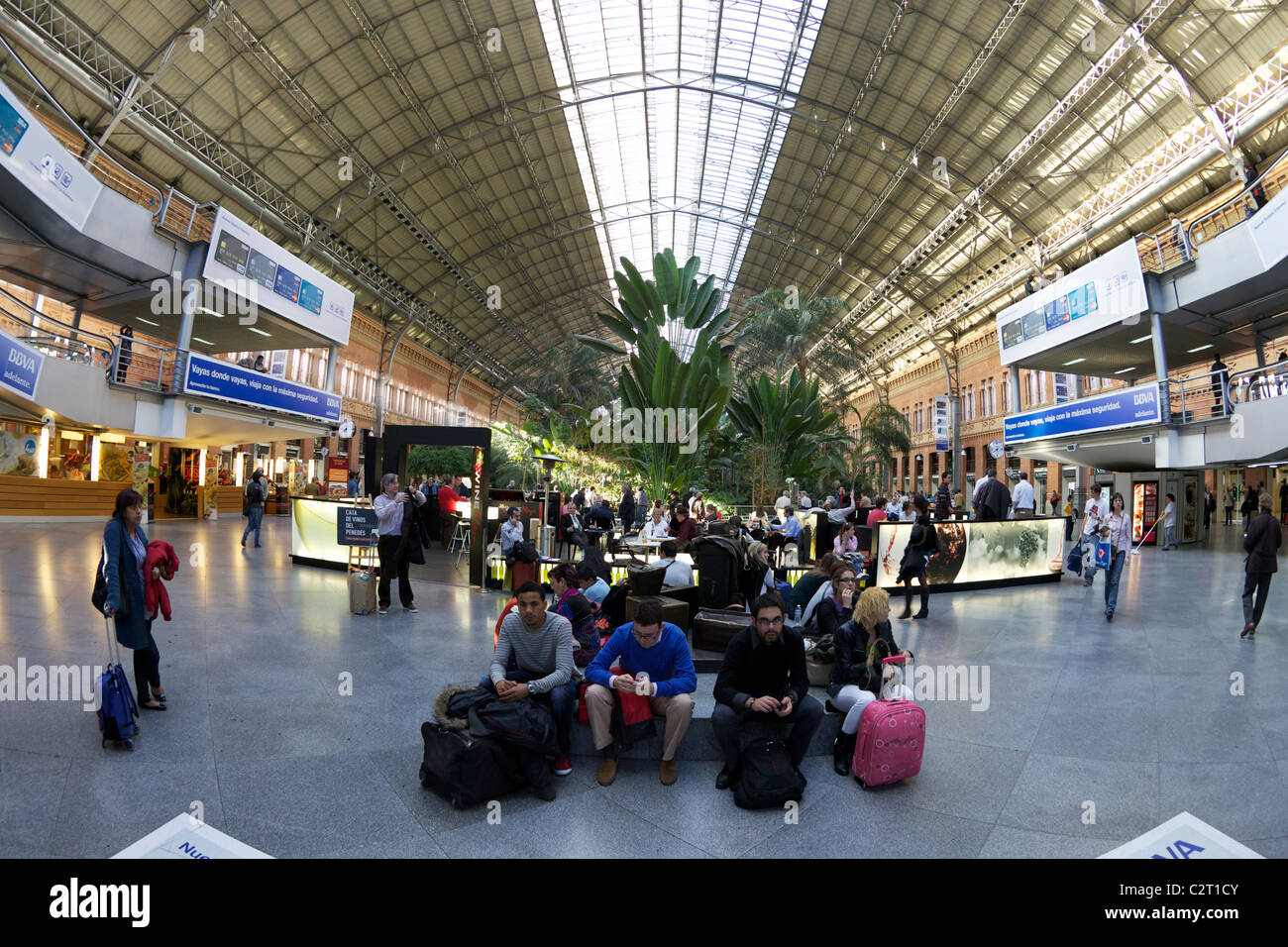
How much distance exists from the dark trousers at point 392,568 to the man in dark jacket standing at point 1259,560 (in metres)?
9.15

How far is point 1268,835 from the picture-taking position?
3256 mm

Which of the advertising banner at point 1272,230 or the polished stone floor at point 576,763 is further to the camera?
the advertising banner at point 1272,230

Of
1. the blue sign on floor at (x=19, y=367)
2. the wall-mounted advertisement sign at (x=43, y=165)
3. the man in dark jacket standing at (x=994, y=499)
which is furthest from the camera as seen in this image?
the man in dark jacket standing at (x=994, y=499)

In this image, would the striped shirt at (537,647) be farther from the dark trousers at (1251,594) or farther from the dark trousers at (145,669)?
the dark trousers at (1251,594)

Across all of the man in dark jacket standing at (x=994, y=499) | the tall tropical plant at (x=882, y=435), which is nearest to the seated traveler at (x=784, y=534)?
the man in dark jacket standing at (x=994, y=499)

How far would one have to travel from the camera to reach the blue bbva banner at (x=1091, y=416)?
16594 millimetres

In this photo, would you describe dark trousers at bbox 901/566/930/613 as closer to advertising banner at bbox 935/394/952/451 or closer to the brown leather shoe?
A: the brown leather shoe

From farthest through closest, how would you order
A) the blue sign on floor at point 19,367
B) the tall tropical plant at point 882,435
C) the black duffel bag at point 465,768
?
the tall tropical plant at point 882,435 → the blue sign on floor at point 19,367 → the black duffel bag at point 465,768

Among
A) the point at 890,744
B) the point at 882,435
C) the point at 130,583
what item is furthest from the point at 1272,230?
the point at 882,435

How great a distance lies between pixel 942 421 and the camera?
37.6 metres

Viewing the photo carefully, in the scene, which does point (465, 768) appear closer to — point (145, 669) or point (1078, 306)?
point (145, 669)

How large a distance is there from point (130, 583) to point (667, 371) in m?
9.58

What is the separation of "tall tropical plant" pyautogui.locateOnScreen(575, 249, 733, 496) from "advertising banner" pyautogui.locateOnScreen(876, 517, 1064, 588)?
4300 millimetres
